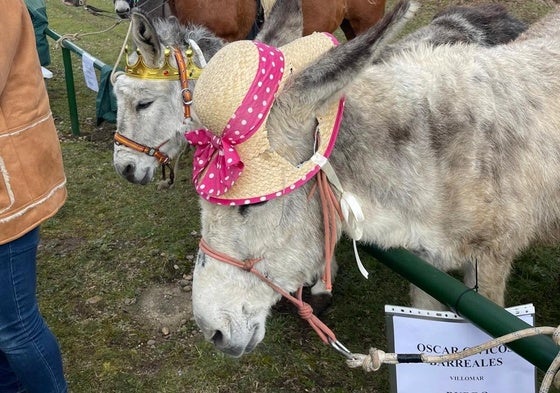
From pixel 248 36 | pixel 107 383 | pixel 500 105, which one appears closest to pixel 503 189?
pixel 500 105

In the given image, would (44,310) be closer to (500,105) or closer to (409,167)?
(409,167)

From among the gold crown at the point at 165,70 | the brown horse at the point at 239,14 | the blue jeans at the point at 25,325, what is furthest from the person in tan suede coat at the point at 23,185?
the brown horse at the point at 239,14

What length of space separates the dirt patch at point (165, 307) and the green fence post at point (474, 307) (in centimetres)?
230

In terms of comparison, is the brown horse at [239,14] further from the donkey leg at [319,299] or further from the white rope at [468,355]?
the white rope at [468,355]

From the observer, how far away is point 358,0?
6281 mm

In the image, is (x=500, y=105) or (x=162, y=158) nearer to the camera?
(x=500, y=105)

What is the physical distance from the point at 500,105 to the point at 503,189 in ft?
1.07

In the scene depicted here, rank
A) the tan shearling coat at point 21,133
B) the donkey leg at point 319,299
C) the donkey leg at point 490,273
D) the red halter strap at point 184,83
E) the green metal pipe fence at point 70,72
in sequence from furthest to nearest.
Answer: the green metal pipe fence at point 70,72, the red halter strap at point 184,83, the donkey leg at point 319,299, the donkey leg at point 490,273, the tan shearling coat at point 21,133

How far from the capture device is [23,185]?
218 centimetres

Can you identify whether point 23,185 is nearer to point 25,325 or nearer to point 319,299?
point 25,325

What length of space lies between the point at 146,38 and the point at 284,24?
1.86 metres

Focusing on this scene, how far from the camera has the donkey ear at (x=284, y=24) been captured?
7.66 ft

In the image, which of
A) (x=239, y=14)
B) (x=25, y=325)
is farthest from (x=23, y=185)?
(x=239, y=14)

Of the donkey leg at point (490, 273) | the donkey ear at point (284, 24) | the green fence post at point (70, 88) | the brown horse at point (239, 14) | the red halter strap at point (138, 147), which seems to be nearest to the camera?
the donkey leg at point (490, 273)
